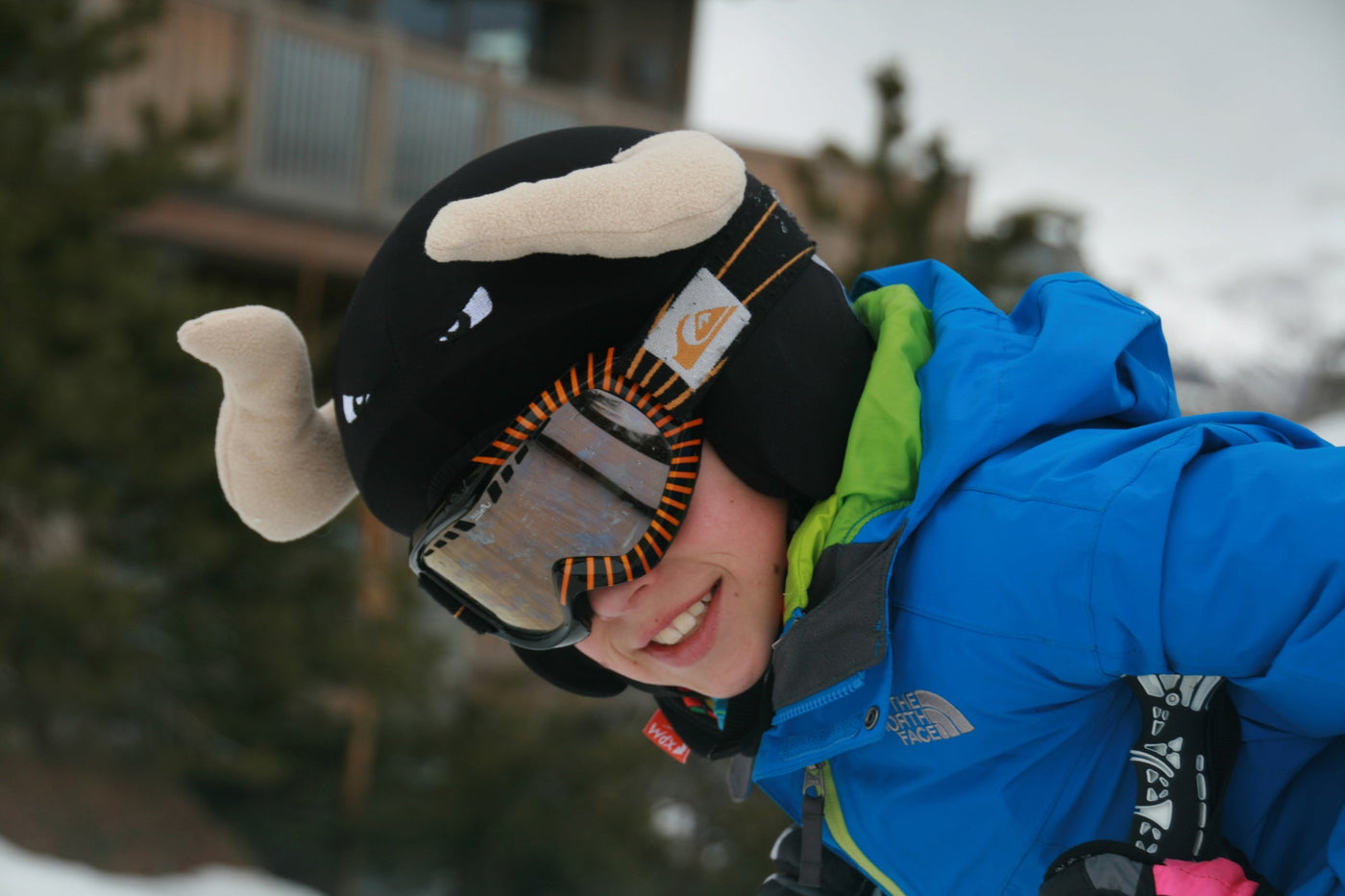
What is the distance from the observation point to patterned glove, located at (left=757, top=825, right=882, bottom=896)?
64.4 inches

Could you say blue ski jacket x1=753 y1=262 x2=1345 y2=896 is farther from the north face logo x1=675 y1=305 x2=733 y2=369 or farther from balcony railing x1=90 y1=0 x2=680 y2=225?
balcony railing x1=90 y1=0 x2=680 y2=225

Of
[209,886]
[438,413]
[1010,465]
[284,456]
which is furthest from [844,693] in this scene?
[209,886]

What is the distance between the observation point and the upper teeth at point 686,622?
156 centimetres

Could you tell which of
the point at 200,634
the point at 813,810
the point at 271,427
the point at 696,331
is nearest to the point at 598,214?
the point at 696,331

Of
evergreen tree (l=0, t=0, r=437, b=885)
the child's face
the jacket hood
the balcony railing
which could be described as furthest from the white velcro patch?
the balcony railing

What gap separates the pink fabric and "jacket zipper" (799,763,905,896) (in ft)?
1.34

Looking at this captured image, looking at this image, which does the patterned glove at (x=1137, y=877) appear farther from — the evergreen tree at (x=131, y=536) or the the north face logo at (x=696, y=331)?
the evergreen tree at (x=131, y=536)

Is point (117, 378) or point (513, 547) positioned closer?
point (513, 547)

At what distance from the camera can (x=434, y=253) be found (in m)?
1.35

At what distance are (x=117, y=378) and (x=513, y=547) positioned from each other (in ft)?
15.2

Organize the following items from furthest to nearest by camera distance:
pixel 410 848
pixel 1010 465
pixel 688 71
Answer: pixel 688 71, pixel 410 848, pixel 1010 465

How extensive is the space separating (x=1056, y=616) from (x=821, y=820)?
1.70ft

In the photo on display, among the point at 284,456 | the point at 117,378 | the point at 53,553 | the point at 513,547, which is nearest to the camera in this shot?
the point at 513,547

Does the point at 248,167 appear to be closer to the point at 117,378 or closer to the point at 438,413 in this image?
the point at 117,378
